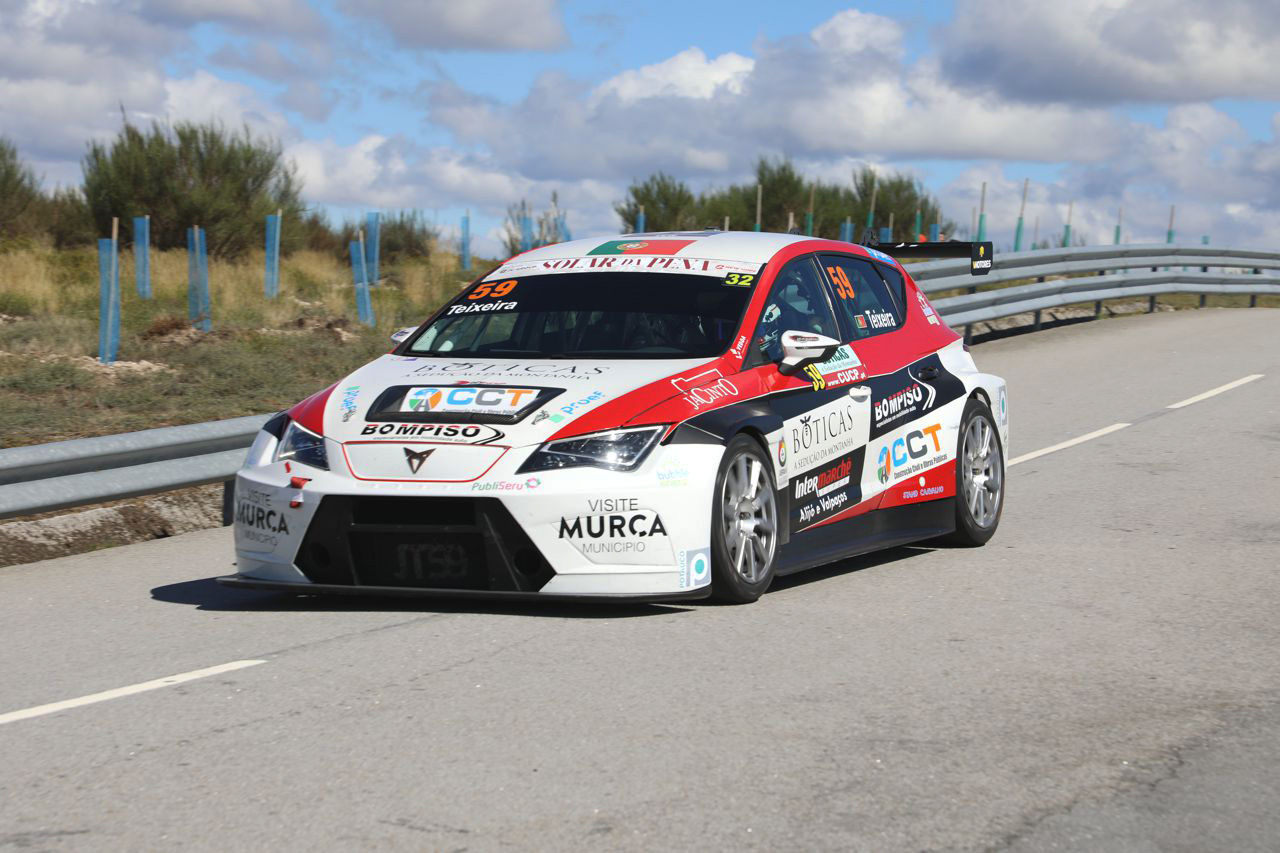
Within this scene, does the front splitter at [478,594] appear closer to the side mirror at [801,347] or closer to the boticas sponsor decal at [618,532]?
the boticas sponsor decal at [618,532]

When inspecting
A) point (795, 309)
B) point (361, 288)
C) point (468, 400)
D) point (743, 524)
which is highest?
point (795, 309)

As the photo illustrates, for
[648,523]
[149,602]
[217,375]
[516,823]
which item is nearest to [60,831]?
[516,823]

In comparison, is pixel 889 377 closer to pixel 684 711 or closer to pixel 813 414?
pixel 813 414

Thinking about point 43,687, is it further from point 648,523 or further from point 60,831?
point 648,523

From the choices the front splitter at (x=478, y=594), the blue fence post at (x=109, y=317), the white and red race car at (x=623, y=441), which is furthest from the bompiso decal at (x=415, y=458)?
the blue fence post at (x=109, y=317)

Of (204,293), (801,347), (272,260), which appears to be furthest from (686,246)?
(272,260)

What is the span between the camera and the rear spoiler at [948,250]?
32.0ft

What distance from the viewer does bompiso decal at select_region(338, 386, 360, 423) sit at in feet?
22.7

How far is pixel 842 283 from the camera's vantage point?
340 inches

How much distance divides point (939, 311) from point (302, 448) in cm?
1362

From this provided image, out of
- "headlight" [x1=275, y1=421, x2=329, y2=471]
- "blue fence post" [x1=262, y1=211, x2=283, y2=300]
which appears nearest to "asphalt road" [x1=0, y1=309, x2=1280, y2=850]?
"headlight" [x1=275, y1=421, x2=329, y2=471]

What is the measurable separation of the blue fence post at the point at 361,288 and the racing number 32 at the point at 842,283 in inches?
547

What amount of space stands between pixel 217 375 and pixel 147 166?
70.2 feet

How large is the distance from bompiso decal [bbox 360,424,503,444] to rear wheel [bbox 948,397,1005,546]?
3.09 meters
